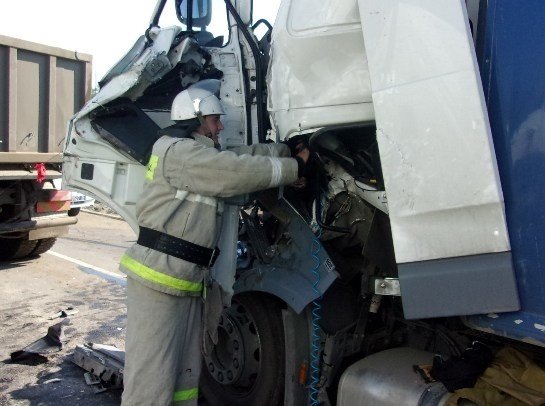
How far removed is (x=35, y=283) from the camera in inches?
242

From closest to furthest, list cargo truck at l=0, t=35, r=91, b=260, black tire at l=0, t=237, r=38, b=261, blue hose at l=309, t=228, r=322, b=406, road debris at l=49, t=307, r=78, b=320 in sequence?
blue hose at l=309, t=228, r=322, b=406 → road debris at l=49, t=307, r=78, b=320 → cargo truck at l=0, t=35, r=91, b=260 → black tire at l=0, t=237, r=38, b=261

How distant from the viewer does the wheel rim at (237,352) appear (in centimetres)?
301

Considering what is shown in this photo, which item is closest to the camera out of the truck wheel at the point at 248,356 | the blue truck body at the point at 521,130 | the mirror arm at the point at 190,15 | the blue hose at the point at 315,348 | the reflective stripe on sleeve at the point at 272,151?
the blue truck body at the point at 521,130

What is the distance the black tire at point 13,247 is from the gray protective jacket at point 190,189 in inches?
193

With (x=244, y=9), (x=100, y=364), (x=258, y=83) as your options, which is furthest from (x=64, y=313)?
(x=244, y=9)

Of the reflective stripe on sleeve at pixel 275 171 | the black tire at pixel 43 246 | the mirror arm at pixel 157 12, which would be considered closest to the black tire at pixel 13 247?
the black tire at pixel 43 246

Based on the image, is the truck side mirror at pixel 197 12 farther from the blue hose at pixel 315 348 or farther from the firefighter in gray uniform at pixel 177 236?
the blue hose at pixel 315 348

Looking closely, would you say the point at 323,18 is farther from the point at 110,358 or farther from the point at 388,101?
the point at 110,358

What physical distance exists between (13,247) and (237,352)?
5.04 meters

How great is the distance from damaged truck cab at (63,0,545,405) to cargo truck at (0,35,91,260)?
388cm

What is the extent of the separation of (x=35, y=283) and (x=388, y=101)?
5.19 m

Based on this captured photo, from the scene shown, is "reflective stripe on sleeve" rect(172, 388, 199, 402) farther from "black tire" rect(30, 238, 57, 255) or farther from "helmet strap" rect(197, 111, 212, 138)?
"black tire" rect(30, 238, 57, 255)

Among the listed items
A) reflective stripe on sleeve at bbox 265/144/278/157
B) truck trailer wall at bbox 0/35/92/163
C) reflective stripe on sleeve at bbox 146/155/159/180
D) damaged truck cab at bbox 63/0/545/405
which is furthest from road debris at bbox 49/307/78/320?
reflective stripe on sleeve at bbox 265/144/278/157

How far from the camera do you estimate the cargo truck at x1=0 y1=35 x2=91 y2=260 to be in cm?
671
